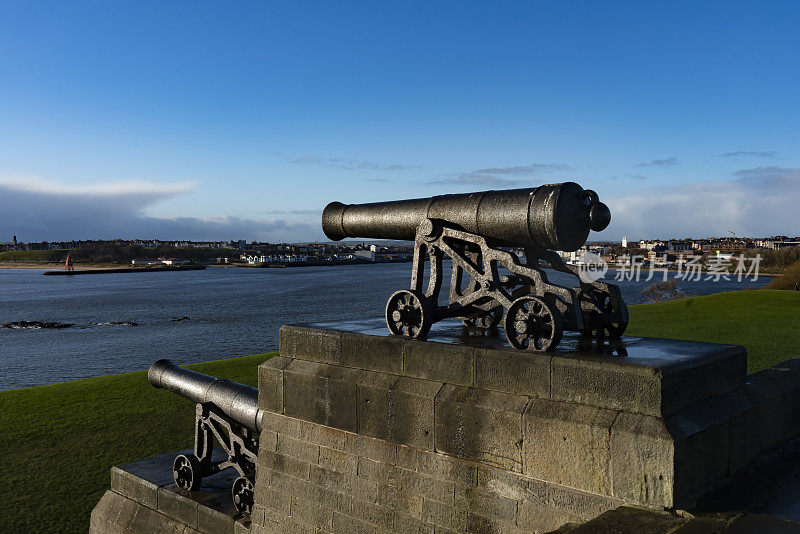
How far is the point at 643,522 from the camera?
3008mm

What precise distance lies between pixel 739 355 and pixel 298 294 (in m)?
62.8

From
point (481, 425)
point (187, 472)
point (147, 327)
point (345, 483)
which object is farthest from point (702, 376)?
point (147, 327)

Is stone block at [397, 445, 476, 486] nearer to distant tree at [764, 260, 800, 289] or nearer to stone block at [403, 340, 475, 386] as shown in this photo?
stone block at [403, 340, 475, 386]

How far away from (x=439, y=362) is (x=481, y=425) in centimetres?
57

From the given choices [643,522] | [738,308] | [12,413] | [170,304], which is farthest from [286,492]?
[170,304]

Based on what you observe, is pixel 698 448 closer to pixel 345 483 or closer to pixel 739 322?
pixel 345 483

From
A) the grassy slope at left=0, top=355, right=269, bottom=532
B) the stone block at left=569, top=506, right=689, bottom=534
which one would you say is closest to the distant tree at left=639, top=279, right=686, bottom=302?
the grassy slope at left=0, top=355, right=269, bottom=532

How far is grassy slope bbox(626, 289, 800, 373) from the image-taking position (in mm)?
14180

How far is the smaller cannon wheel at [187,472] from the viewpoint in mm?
6602

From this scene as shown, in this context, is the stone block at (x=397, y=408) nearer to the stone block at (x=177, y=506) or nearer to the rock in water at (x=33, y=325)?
the stone block at (x=177, y=506)

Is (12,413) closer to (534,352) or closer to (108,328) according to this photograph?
(534,352)

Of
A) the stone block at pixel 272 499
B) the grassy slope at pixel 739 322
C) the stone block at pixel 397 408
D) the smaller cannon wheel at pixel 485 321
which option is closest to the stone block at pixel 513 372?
the stone block at pixel 397 408

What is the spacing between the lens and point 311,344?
5.19 metres

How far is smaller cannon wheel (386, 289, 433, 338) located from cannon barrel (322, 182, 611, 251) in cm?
71
